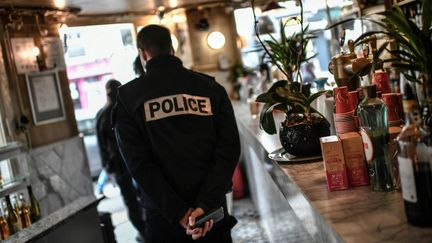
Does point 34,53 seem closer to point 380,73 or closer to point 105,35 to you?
point 105,35

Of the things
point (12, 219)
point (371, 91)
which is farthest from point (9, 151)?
point (371, 91)

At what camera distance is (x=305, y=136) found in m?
1.99

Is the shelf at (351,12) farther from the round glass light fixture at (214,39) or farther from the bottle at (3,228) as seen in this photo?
the bottle at (3,228)

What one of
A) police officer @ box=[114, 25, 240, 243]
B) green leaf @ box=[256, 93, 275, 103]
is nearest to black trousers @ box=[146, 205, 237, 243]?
police officer @ box=[114, 25, 240, 243]

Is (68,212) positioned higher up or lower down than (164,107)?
lower down

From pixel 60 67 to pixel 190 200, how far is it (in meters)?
4.09

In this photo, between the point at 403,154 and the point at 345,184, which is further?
the point at 345,184

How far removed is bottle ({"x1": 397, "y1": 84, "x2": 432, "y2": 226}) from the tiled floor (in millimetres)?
3379

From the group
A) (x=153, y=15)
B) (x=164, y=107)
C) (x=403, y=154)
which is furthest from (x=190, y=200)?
(x=153, y=15)

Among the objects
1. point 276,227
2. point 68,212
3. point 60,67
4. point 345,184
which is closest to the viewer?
point 345,184

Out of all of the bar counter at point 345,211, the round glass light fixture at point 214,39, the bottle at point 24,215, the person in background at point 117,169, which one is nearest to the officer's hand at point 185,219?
the bar counter at point 345,211

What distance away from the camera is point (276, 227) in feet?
12.2

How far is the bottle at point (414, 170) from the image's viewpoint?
115cm

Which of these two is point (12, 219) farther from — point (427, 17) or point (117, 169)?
point (427, 17)
